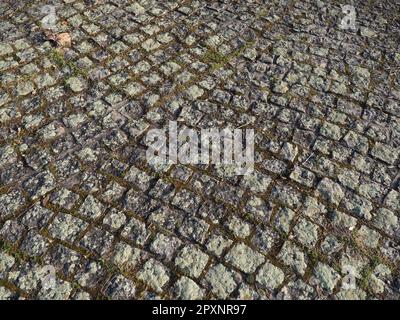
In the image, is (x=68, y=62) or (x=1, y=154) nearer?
(x=1, y=154)

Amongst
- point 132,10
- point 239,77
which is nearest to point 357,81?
point 239,77

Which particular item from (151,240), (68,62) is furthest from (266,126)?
(68,62)

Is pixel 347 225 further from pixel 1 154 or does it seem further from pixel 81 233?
pixel 1 154
